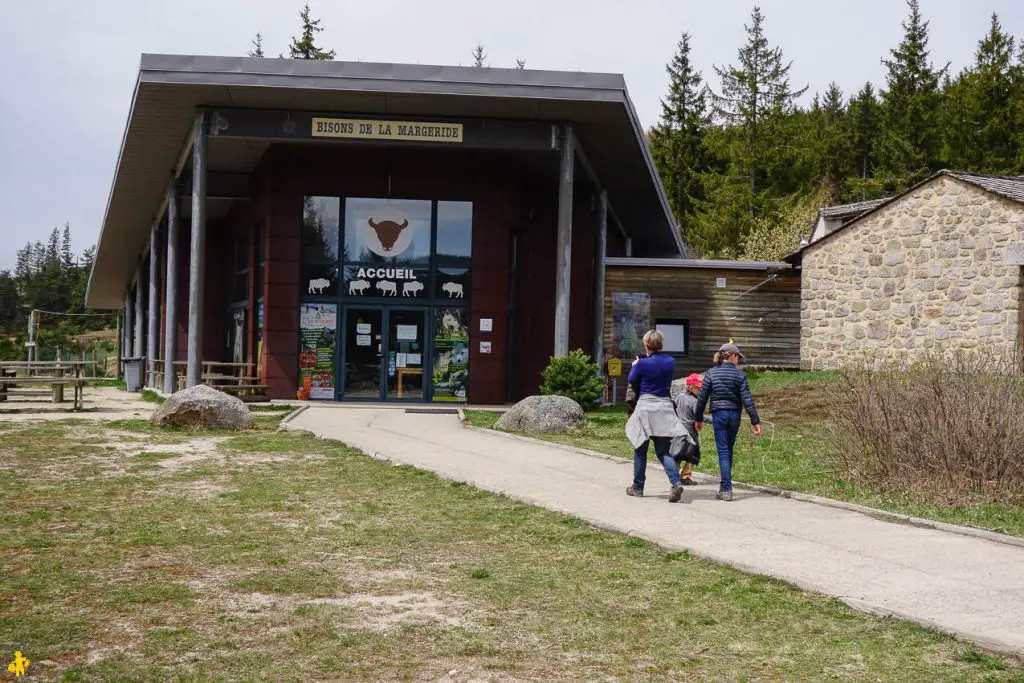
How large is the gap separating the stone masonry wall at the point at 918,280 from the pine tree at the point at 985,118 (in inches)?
1101

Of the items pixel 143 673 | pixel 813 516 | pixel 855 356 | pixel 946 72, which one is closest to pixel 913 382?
pixel 813 516

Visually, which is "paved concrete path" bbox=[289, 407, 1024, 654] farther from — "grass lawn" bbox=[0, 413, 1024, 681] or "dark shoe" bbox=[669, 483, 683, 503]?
"grass lawn" bbox=[0, 413, 1024, 681]

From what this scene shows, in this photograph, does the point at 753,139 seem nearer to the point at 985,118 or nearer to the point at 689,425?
the point at 985,118

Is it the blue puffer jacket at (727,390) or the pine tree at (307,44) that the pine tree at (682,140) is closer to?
the pine tree at (307,44)

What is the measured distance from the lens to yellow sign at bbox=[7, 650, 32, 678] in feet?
14.3

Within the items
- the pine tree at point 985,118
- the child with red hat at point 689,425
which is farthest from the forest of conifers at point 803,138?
the child with red hat at point 689,425

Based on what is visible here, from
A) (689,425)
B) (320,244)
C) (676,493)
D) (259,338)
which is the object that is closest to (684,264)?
(320,244)

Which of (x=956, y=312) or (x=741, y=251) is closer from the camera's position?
(x=956, y=312)

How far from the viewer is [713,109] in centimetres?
6084

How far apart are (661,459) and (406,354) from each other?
14744mm

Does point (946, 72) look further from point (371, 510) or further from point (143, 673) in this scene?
point (143, 673)

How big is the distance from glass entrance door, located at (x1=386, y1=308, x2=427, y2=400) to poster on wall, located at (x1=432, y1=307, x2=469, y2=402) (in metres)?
0.33

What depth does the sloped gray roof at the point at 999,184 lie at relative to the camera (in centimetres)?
1973

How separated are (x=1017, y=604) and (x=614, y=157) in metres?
20.8
